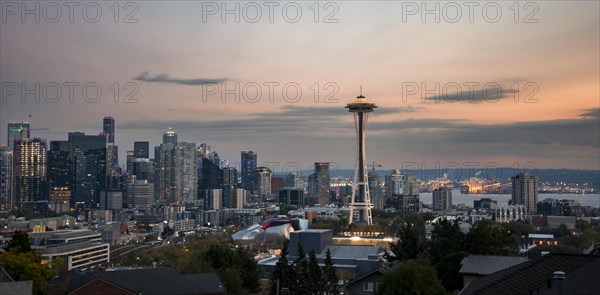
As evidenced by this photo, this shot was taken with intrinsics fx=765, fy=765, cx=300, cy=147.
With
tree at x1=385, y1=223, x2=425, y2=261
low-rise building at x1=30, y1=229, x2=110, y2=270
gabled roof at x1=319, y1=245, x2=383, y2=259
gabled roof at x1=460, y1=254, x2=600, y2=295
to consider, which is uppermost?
gabled roof at x1=460, y1=254, x2=600, y2=295

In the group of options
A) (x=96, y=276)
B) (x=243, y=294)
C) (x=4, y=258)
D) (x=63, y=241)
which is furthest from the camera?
(x=63, y=241)

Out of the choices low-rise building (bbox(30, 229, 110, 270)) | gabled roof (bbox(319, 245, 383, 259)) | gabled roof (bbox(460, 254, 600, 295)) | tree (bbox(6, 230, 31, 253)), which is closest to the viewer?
gabled roof (bbox(460, 254, 600, 295))

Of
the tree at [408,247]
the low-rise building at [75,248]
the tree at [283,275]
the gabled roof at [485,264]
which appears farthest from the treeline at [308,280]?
the low-rise building at [75,248]

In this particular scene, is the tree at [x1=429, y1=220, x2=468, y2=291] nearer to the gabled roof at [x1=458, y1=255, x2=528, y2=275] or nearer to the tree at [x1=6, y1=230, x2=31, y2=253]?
the gabled roof at [x1=458, y1=255, x2=528, y2=275]

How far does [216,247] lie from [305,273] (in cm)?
1208

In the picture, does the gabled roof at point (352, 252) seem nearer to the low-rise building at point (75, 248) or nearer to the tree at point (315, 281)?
the tree at point (315, 281)

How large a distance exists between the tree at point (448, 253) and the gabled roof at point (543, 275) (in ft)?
36.0

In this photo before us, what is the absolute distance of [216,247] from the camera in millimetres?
51969

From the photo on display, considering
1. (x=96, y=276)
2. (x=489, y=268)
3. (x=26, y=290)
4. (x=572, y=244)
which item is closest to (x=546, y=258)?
(x=489, y=268)

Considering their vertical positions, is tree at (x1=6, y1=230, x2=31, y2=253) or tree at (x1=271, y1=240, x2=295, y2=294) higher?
tree at (x1=6, y1=230, x2=31, y2=253)

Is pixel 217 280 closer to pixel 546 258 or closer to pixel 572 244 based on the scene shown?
pixel 546 258

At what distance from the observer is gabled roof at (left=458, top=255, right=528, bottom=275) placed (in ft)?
111

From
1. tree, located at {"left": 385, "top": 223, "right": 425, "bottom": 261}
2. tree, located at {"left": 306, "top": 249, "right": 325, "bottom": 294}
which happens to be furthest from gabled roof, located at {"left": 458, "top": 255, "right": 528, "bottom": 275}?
tree, located at {"left": 306, "top": 249, "right": 325, "bottom": 294}

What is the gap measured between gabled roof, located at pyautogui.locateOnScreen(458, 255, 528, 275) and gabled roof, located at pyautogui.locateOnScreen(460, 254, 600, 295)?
5925 mm
